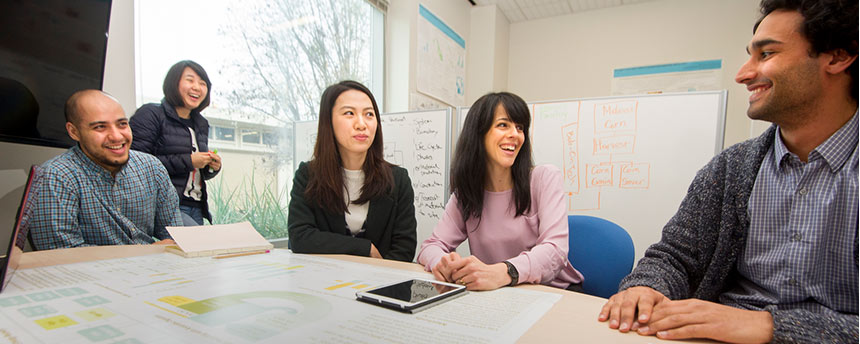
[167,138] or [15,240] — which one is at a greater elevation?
[167,138]

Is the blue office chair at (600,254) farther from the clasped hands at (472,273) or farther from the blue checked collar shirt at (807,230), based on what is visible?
the clasped hands at (472,273)

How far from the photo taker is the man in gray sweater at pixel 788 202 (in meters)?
0.72

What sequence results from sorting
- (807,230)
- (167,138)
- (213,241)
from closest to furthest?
(807,230) < (213,241) < (167,138)

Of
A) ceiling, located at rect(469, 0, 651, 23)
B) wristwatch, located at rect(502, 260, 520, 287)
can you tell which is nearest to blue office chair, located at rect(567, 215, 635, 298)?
wristwatch, located at rect(502, 260, 520, 287)

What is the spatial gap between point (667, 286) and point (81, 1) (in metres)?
2.02

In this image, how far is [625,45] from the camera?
3.86 metres

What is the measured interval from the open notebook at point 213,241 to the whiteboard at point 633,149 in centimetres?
191

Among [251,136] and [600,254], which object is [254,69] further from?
[600,254]

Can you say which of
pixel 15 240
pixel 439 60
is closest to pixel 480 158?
pixel 15 240

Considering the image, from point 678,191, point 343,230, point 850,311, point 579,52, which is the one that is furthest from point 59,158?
point 579,52

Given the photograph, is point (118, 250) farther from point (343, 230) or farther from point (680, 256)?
point (680, 256)

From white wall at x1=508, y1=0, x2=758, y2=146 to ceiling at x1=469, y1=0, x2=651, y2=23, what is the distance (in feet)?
0.21

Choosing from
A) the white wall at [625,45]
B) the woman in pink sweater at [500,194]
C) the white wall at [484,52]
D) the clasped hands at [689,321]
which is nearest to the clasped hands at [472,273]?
the clasped hands at [689,321]

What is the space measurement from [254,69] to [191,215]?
100 centimetres
